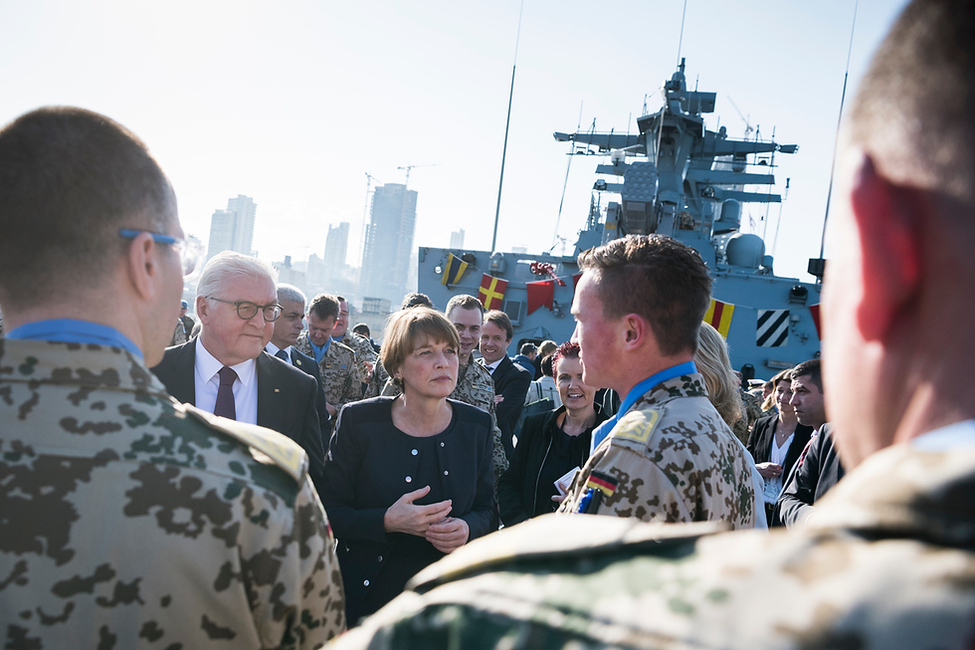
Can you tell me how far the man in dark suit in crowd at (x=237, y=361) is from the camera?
326 centimetres

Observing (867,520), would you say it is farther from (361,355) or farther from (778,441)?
(361,355)

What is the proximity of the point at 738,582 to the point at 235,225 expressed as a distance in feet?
229

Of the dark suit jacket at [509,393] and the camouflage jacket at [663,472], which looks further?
the dark suit jacket at [509,393]

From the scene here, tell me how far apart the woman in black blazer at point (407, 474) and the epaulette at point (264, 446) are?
160cm

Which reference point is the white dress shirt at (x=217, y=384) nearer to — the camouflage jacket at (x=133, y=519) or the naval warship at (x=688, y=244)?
the camouflage jacket at (x=133, y=519)

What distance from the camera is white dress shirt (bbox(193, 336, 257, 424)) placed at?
3.26 metres

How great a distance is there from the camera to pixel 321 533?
1.35m

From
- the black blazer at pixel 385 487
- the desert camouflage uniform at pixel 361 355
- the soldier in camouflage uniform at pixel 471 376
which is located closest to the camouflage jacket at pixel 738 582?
the black blazer at pixel 385 487

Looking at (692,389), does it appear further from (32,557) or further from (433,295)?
(433,295)

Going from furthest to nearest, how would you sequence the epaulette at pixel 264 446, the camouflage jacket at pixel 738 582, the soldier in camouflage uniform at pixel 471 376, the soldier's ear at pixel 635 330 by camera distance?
the soldier in camouflage uniform at pixel 471 376
the soldier's ear at pixel 635 330
the epaulette at pixel 264 446
the camouflage jacket at pixel 738 582

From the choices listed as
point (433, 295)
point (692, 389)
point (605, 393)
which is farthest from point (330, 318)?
point (433, 295)

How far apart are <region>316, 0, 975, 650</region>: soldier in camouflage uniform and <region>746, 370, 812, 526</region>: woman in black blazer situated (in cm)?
423

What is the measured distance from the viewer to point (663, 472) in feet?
6.11

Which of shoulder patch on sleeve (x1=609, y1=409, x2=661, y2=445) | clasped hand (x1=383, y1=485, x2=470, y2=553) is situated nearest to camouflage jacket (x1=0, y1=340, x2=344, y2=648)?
shoulder patch on sleeve (x1=609, y1=409, x2=661, y2=445)
